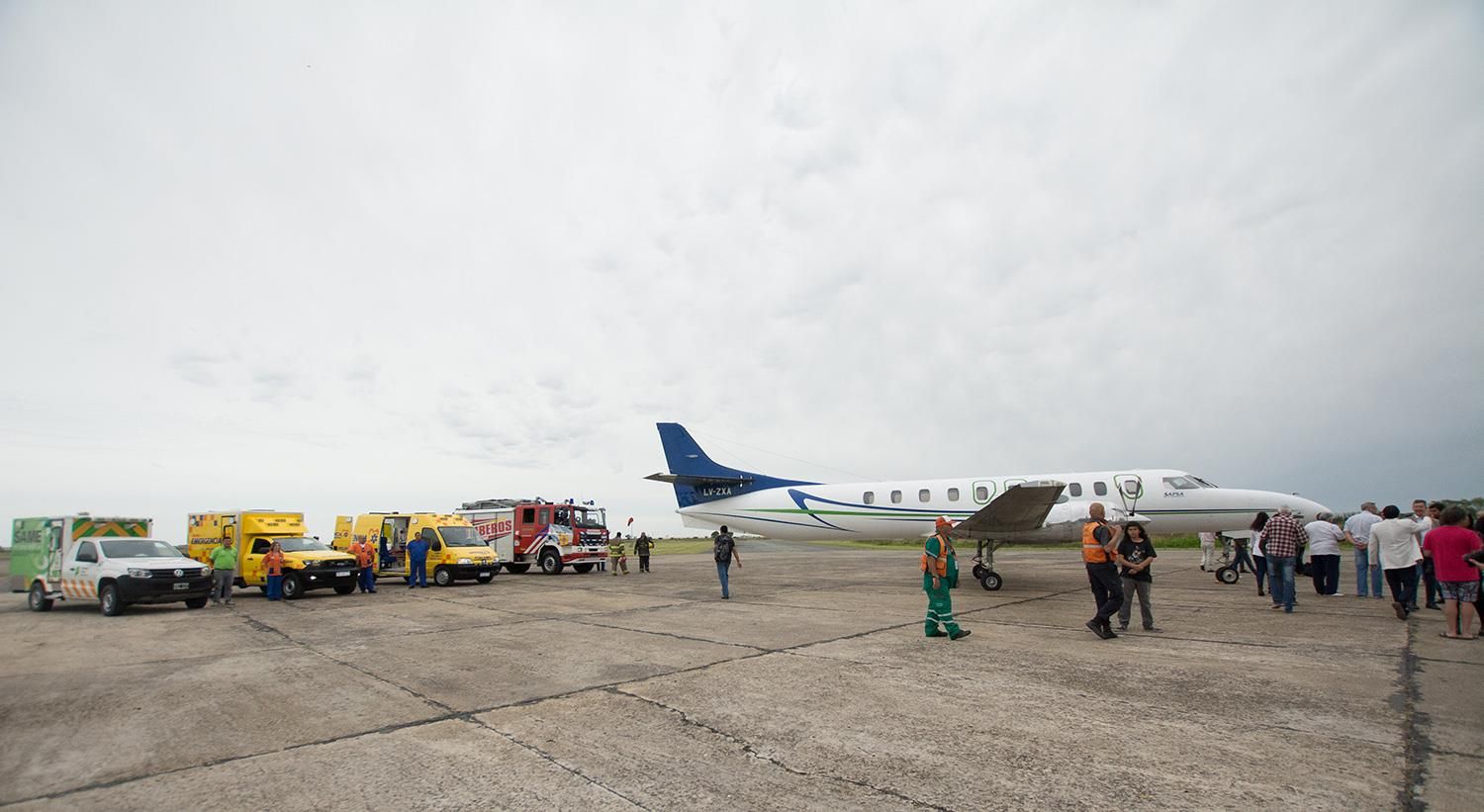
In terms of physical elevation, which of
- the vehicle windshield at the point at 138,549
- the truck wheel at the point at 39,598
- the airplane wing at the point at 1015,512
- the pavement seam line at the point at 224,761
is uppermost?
the airplane wing at the point at 1015,512

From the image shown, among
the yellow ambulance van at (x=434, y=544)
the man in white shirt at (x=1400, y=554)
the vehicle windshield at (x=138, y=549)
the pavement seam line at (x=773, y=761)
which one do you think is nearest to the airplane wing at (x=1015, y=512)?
the man in white shirt at (x=1400, y=554)

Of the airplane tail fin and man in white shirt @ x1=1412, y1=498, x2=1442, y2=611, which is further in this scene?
the airplane tail fin

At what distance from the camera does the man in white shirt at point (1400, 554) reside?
9.88 m

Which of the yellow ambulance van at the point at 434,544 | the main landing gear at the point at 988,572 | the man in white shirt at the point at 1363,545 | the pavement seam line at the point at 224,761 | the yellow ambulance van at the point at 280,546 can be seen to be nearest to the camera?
the pavement seam line at the point at 224,761

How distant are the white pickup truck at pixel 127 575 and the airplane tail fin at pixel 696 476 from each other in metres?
13.3

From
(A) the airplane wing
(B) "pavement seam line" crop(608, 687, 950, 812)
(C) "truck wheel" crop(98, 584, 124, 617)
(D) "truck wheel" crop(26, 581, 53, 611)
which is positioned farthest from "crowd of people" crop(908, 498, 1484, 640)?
(D) "truck wheel" crop(26, 581, 53, 611)

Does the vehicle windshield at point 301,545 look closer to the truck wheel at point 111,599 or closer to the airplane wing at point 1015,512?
the truck wheel at point 111,599

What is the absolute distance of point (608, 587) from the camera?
18625mm

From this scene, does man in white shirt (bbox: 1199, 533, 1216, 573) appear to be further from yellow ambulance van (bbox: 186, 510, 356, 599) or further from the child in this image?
yellow ambulance van (bbox: 186, 510, 356, 599)

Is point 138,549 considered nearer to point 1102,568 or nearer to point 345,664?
point 345,664

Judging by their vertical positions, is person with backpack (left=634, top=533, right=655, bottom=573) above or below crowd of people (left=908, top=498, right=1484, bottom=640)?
below

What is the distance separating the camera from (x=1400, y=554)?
10.0 m

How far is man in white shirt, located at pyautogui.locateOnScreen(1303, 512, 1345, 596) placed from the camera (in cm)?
1326

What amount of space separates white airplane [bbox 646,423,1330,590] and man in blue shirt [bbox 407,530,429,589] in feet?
25.7
